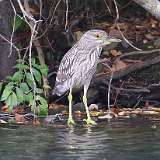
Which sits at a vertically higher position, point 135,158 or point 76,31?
point 76,31

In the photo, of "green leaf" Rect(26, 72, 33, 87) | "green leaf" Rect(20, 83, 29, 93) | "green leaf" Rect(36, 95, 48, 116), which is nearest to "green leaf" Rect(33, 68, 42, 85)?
"green leaf" Rect(26, 72, 33, 87)

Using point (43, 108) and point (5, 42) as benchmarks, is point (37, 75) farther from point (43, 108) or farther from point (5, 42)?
point (5, 42)

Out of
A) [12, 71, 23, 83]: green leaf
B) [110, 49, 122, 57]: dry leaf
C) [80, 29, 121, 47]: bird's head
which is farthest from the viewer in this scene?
[110, 49, 122, 57]: dry leaf

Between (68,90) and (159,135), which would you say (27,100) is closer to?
(68,90)

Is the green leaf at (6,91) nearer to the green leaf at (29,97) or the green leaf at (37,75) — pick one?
the green leaf at (29,97)

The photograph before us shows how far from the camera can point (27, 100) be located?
9531 millimetres

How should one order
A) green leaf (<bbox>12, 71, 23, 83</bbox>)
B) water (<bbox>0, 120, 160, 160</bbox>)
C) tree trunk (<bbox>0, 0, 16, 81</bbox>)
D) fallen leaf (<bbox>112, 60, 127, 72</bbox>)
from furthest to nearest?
fallen leaf (<bbox>112, 60, 127, 72</bbox>)
tree trunk (<bbox>0, 0, 16, 81</bbox>)
green leaf (<bbox>12, 71, 23, 83</bbox>)
water (<bbox>0, 120, 160, 160</bbox>)

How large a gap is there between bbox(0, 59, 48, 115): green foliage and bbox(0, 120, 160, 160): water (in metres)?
0.80

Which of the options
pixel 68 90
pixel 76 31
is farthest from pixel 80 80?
pixel 76 31

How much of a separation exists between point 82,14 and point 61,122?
3.57 meters

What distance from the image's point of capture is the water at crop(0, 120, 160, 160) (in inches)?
270

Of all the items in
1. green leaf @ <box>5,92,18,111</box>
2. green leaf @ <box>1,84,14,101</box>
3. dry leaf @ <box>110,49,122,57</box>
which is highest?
dry leaf @ <box>110,49,122,57</box>

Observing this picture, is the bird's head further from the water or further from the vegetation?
the water

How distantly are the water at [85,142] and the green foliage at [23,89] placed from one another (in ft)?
2.61
